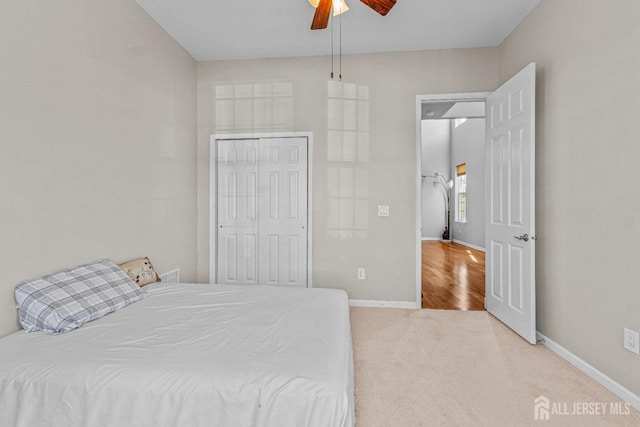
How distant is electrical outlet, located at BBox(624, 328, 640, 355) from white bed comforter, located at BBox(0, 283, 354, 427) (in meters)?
1.69

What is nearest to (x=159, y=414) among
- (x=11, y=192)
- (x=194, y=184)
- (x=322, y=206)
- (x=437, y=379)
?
(x=11, y=192)

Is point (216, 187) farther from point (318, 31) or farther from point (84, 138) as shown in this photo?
point (318, 31)

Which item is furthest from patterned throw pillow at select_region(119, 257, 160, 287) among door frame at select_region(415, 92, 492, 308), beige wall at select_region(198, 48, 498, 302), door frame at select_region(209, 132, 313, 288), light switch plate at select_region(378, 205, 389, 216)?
door frame at select_region(415, 92, 492, 308)

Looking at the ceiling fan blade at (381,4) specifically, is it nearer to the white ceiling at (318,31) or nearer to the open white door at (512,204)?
the white ceiling at (318,31)

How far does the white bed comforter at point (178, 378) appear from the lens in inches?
41.4

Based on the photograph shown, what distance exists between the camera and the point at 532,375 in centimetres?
201

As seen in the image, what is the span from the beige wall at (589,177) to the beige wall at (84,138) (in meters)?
3.42

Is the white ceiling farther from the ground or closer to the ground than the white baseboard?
farther from the ground

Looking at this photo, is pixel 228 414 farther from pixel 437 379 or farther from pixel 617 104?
pixel 617 104

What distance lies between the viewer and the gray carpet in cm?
161

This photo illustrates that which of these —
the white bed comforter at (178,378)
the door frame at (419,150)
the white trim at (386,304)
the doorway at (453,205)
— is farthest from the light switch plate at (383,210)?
the white bed comforter at (178,378)

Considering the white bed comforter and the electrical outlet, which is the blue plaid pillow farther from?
the electrical outlet

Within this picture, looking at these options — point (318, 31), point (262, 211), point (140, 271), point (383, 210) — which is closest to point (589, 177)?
point (383, 210)

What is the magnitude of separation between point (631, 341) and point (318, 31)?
11.1 ft
